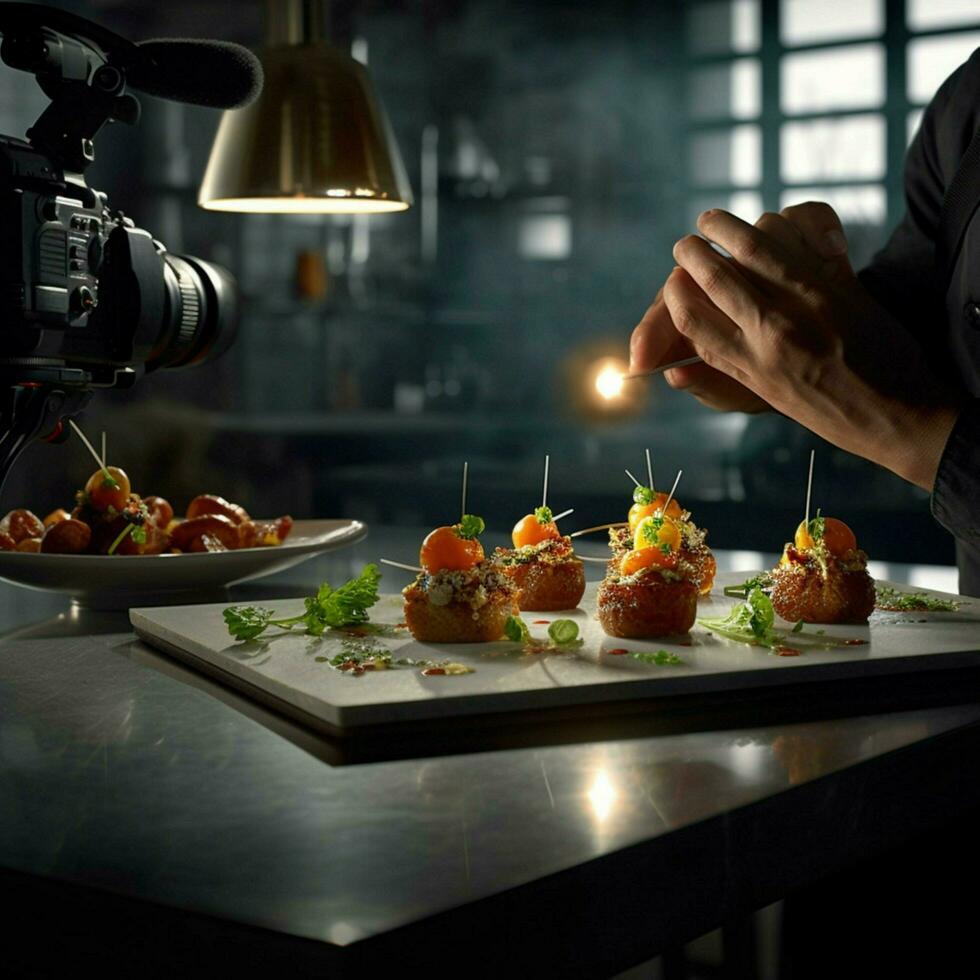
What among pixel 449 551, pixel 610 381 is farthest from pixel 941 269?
pixel 449 551

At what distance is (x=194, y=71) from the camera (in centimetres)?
94

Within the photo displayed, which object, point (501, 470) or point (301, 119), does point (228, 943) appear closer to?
point (301, 119)

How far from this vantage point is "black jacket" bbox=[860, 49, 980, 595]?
1230mm

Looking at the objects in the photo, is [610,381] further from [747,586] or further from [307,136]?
[307,136]

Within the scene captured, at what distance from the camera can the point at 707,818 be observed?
0.56m

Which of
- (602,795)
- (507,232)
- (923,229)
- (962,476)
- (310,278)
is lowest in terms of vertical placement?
(602,795)

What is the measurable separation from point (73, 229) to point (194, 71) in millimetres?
148

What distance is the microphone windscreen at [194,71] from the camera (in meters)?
0.93

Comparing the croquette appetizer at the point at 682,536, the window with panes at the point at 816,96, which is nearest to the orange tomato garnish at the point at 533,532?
the croquette appetizer at the point at 682,536

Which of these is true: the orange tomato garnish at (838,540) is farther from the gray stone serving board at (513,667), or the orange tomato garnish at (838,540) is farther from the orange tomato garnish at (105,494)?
the orange tomato garnish at (105,494)

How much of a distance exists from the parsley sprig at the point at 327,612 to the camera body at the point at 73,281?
20 centimetres

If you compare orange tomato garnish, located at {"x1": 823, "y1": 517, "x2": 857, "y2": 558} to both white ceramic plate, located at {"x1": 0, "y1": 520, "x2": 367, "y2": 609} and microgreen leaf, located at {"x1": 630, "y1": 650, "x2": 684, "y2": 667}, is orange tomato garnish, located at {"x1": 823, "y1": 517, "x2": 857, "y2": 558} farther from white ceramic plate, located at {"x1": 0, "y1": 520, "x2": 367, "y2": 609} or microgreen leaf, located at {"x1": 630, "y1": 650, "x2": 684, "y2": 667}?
white ceramic plate, located at {"x1": 0, "y1": 520, "x2": 367, "y2": 609}

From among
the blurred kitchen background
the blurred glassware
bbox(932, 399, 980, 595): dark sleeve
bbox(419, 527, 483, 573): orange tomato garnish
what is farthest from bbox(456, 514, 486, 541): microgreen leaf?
the blurred glassware

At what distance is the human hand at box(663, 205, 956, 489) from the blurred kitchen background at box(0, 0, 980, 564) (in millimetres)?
3420
